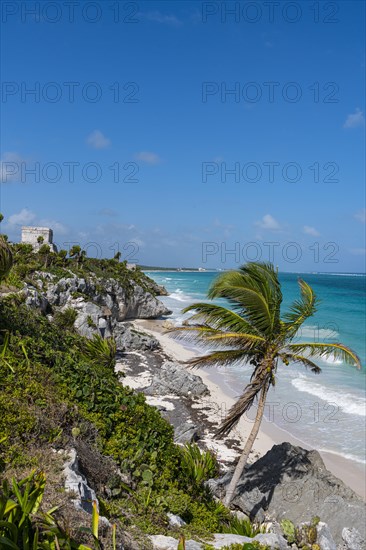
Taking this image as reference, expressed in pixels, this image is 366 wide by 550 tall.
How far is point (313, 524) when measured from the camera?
26.9 feet

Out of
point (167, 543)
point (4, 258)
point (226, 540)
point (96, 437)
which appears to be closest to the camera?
point (167, 543)

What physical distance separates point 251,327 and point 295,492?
420 centimetres

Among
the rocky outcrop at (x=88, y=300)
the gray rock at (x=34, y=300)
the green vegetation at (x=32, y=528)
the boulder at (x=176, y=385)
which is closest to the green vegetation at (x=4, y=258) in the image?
the green vegetation at (x=32, y=528)

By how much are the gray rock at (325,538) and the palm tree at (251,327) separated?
6.45 feet

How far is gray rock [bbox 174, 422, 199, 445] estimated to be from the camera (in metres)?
13.5

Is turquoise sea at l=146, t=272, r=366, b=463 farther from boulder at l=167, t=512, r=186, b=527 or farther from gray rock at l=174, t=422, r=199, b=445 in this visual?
boulder at l=167, t=512, r=186, b=527

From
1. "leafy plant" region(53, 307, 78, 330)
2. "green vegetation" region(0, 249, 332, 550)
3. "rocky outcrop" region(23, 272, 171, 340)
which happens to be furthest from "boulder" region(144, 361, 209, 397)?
"green vegetation" region(0, 249, 332, 550)

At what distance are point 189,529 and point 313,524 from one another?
3.84m

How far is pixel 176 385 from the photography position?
19.0 m

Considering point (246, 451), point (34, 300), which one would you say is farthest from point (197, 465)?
point (34, 300)

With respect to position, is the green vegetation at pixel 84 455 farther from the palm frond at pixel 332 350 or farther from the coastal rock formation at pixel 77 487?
the palm frond at pixel 332 350

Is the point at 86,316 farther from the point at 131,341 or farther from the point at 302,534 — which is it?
the point at 302,534

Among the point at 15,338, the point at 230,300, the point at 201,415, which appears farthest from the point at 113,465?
the point at 201,415

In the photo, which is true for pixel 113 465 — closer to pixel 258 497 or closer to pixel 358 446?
pixel 258 497
